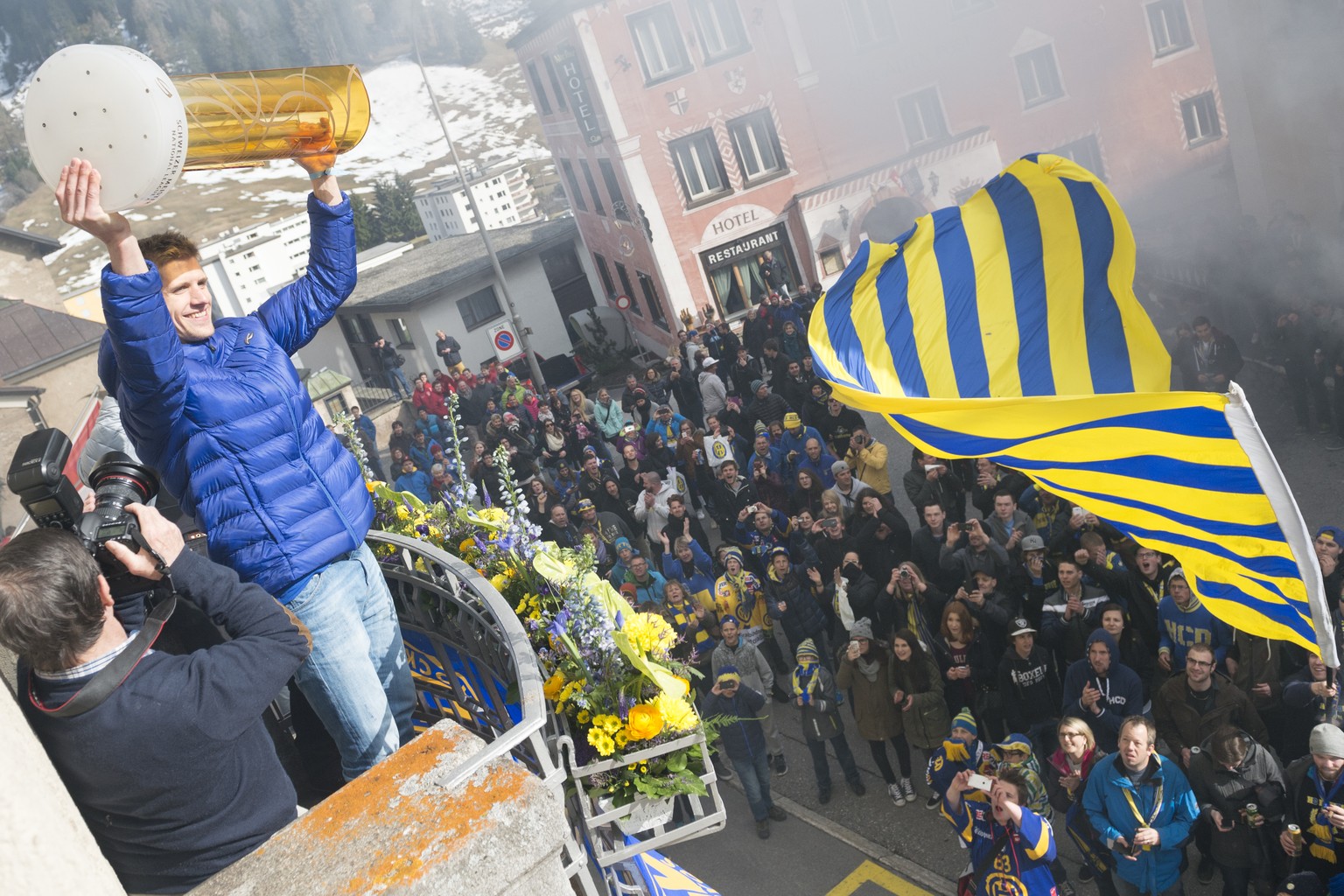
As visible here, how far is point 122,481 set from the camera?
316 cm

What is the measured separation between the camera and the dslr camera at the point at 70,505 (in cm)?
279

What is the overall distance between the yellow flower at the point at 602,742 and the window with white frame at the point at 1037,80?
89.2ft

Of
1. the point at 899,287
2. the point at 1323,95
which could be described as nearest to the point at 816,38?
the point at 1323,95

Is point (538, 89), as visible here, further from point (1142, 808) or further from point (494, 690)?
point (494, 690)

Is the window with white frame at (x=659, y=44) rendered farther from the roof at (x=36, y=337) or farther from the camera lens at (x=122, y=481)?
the camera lens at (x=122, y=481)

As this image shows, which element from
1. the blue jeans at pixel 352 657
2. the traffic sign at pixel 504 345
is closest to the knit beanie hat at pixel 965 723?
the blue jeans at pixel 352 657

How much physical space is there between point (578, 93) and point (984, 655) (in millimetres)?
22376

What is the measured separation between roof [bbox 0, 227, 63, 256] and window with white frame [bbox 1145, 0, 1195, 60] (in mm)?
30470

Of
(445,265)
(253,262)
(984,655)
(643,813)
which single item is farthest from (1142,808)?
(253,262)

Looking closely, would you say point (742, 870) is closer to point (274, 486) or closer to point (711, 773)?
point (711, 773)

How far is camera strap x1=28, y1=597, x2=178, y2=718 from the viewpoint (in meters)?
2.49

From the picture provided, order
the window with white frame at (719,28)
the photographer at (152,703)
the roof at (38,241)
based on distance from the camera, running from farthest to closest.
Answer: the roof at (38,241), the window with white frame at (719,28), the photographer at (152,703)

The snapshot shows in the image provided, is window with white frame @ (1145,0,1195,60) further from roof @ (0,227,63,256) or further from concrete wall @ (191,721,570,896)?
roof @ (0,227,63,256)

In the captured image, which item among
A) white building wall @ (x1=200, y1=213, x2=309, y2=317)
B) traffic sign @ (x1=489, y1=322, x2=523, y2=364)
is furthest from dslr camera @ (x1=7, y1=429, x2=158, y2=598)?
white building wall @ (x1=200, y1=213, x2=309, y2=317)
